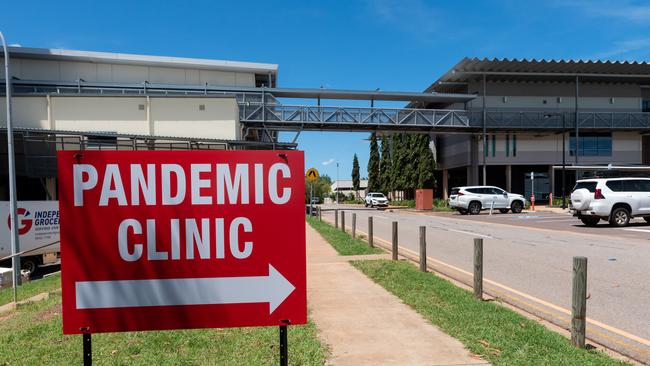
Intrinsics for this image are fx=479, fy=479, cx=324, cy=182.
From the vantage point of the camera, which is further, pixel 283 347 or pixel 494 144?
pixel 494 144

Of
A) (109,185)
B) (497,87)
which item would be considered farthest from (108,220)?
(497,87)

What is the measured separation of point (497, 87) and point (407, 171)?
14.0 meters

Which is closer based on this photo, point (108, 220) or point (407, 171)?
point (108, 220)

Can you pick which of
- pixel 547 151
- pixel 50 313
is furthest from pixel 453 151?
pixel 50 313

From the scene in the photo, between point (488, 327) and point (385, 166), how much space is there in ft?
224

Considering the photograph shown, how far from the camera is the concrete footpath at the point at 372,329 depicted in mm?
4391

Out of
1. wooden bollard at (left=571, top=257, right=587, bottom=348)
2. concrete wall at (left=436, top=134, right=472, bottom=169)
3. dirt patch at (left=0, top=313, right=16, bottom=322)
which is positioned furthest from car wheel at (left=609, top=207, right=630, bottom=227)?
concrete wall at (left=436, top=134, right=472, bottom=169)

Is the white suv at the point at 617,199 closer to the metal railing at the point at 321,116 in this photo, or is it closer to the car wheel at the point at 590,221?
the car wheel at the point at 590,221

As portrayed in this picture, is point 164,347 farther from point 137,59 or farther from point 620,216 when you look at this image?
point 137,59

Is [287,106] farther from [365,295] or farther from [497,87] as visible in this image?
[365,295]

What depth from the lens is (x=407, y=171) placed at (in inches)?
2141

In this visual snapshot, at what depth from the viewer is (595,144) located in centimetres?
4603

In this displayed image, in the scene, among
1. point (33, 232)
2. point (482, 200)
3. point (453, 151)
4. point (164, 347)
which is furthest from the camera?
point (453, 151)

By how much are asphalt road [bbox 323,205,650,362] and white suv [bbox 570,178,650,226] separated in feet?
2.52
